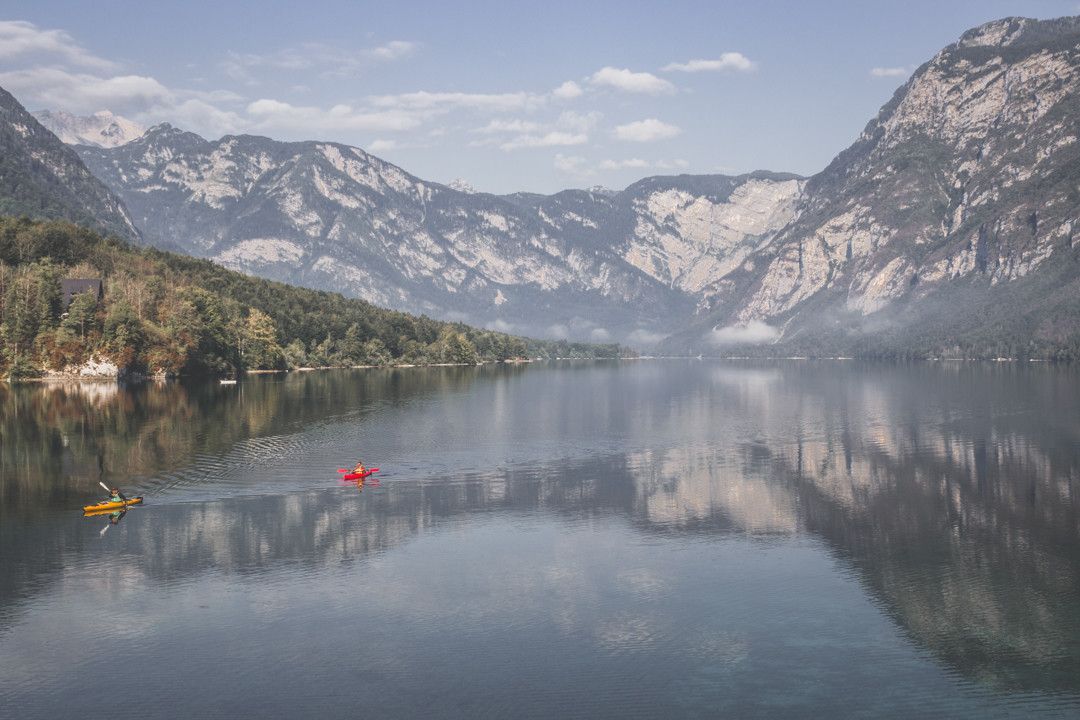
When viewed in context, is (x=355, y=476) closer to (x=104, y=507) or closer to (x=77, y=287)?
(x=104, y=507)

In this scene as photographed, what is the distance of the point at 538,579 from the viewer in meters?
47.1

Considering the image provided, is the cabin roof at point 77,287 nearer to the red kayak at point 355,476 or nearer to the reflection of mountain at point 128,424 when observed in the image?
the reflection of mountain at point 128,424

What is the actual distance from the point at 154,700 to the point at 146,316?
7149 inches

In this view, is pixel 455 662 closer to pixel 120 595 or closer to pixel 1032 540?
pixel 120 595

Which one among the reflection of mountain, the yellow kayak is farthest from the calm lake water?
the yellow kayak

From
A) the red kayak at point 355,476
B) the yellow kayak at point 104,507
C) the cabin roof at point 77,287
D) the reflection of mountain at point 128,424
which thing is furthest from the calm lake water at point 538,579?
the cabin roof at point 77,287

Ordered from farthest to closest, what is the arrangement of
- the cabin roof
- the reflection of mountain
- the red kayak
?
the cabin roof < the red kayak < the reflection of mountain

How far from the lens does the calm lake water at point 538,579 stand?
33719 mm

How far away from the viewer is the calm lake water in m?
33.7

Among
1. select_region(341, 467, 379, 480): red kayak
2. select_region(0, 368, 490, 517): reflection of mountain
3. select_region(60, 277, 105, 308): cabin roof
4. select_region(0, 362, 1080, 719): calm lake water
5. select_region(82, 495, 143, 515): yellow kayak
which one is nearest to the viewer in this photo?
select_region(0, 362, 1080, 719): calm lake water

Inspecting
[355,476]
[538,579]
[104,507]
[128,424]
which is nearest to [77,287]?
[128,424]

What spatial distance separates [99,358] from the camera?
598ft

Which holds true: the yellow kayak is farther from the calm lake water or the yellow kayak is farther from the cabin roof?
the cabin roof

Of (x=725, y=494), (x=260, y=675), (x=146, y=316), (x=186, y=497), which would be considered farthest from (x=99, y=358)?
(x=260, y=675)
